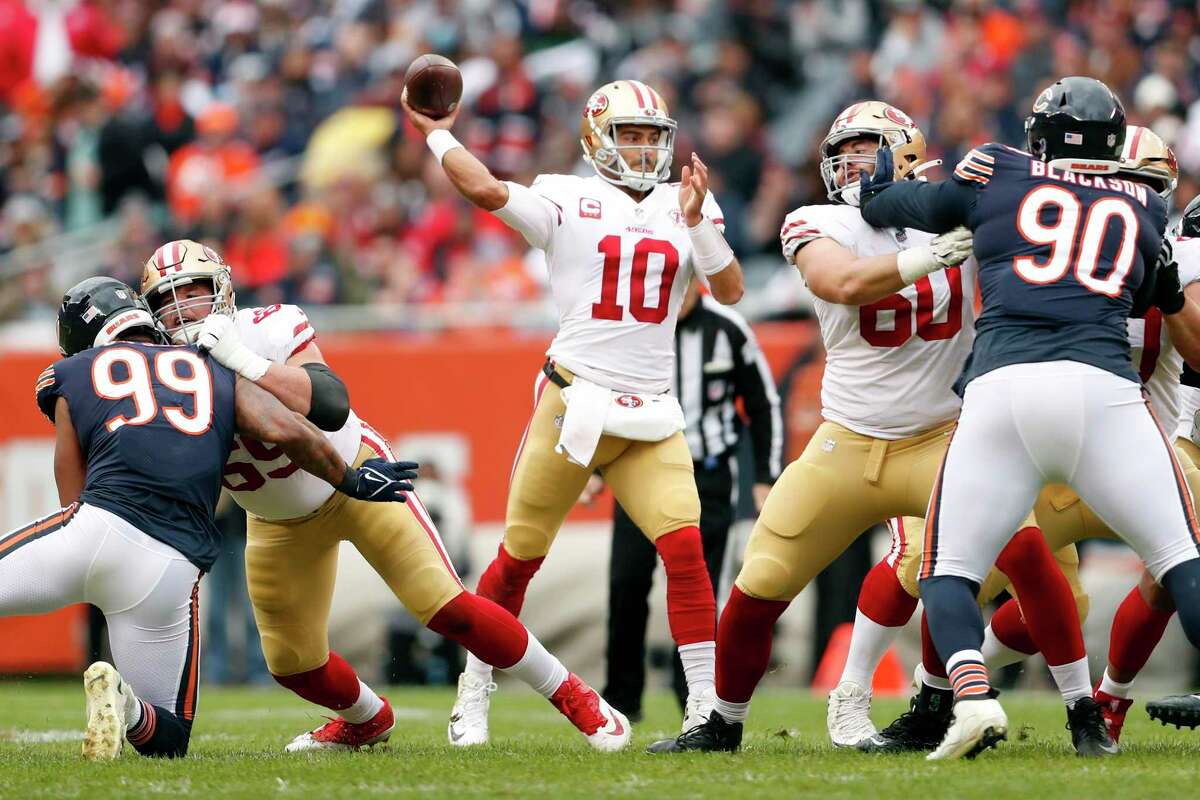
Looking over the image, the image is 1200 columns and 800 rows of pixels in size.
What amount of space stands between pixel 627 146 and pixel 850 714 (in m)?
2.06

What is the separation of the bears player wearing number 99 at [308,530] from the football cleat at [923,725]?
82 cm

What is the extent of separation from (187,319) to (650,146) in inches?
67.2

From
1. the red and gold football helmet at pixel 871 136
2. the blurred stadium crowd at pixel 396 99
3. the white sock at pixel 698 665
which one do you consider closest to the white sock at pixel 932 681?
the white sock at pixel 698 665

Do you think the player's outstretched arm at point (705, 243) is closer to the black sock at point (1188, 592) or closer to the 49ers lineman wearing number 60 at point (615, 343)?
the 49ers lineman wearing number 60 at point (615, 343)

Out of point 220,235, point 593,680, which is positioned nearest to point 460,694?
point 593,680

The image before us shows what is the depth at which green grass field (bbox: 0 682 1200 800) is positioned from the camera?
4.18m

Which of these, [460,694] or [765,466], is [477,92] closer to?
[765,466]

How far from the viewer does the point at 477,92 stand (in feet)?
42.2

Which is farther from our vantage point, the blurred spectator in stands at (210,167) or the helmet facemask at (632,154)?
the blurred spectator in stands at (210,167)

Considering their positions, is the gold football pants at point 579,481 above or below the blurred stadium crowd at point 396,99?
below

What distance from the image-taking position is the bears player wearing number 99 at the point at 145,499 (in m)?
4.84

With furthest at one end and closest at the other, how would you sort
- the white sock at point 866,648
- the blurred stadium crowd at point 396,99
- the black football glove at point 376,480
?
1. the blurred stadium crowd at point 396,99
2. the white sock at point 866,648
3. the black football glove at point 376,480

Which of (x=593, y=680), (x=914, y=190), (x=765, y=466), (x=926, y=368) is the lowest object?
(x=593, y=680)

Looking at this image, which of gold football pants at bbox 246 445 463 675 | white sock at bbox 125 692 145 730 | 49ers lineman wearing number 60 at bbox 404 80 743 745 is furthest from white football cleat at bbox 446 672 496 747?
white sock at bbox 125 692 145 730
